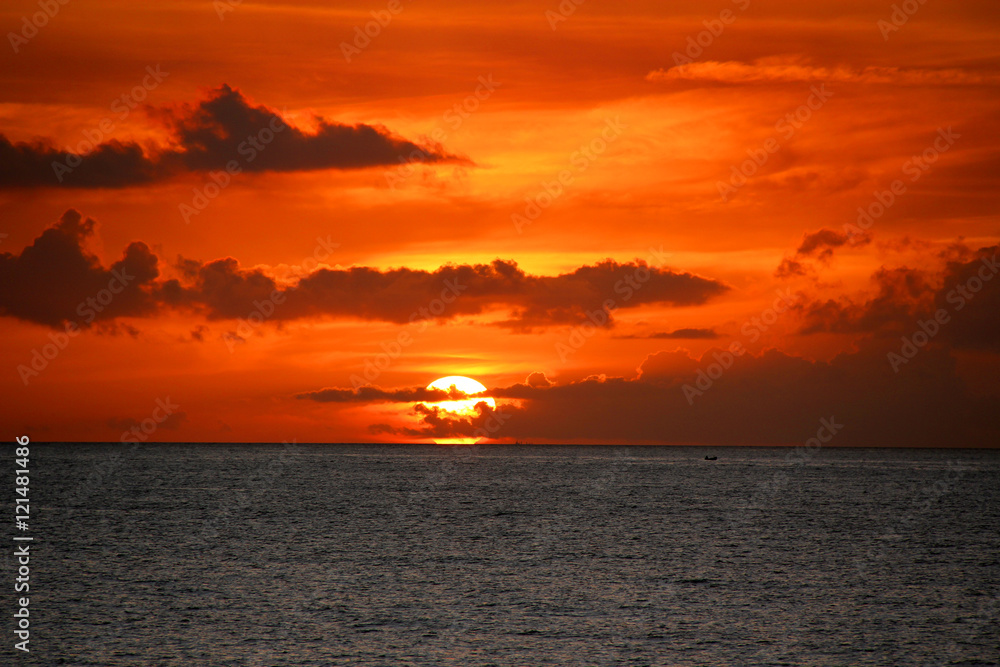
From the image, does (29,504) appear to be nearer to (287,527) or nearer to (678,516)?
(287,527)

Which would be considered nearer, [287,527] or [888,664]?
[888,664]

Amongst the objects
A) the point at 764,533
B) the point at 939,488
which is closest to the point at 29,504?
the point at 764,533

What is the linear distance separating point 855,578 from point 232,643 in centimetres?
4588

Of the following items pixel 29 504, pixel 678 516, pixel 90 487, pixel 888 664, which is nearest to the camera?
pixel 888 664

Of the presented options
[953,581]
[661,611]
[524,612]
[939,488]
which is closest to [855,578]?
[953,581]

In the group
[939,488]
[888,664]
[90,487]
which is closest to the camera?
[888,664]

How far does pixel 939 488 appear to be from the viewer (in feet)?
634

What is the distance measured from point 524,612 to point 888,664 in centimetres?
2058

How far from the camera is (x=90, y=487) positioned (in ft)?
559

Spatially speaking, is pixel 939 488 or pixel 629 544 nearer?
pixel 629 544

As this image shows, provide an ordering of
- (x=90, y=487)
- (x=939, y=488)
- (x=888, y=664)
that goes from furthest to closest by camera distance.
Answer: (x=939, y=488), (x=90, y=487), (x=888, y=664)

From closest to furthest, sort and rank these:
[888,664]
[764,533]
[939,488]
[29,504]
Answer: [888,664] → [764,533] → [29,504] → [939,488]

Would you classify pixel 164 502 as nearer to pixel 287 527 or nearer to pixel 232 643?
pixel 287 527

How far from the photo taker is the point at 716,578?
68000 millimetres
